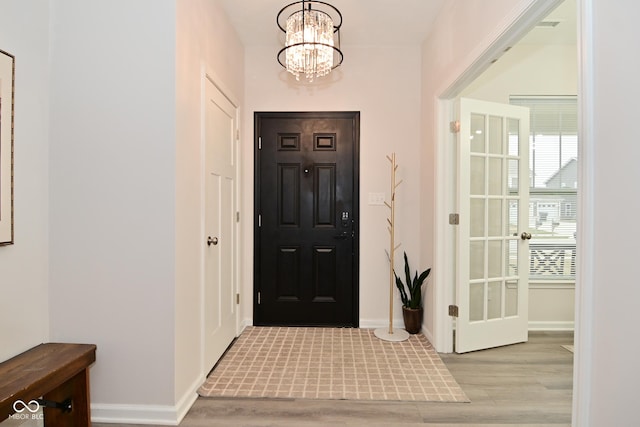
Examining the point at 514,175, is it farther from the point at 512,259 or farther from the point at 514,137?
the point at 512,259

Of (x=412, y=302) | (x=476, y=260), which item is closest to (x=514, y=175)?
Result: (x=476, y=260)

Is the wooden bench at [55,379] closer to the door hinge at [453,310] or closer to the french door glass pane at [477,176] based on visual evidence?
the door hinge at [453,310]

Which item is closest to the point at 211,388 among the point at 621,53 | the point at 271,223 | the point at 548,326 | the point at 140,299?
the point at 140,299

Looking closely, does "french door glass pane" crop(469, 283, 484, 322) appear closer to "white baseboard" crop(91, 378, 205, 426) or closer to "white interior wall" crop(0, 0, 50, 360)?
"white baseboard" crop(91, 378, 205, 426)

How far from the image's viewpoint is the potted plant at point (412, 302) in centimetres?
305

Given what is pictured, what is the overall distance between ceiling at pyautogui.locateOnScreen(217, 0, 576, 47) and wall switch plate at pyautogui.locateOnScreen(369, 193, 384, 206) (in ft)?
4.73

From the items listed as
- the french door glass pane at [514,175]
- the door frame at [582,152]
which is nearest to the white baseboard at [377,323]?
the french door glass pane at [514,175]

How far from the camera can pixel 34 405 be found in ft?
5.53

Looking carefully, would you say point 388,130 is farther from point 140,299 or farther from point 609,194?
point 140,299

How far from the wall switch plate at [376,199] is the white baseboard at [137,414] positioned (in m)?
2.23

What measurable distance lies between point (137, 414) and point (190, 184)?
1280 mm

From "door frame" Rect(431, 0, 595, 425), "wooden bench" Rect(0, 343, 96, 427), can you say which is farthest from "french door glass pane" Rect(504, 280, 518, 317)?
"wooden bench" Rect(0, 343, 96, 427)

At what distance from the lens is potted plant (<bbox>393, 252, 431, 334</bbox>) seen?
3.05 m

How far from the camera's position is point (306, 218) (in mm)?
3270
